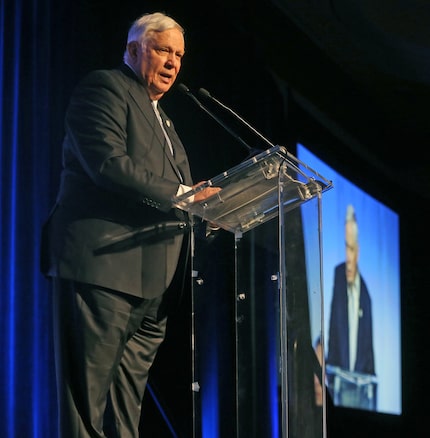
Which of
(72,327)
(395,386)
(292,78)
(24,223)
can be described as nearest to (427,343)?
(395,386)

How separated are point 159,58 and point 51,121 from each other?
28.1 inches

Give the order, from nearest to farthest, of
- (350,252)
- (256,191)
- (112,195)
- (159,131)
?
(256,191) < (112,195) < (159,131) < (350,252)

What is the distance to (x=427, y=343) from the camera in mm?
5410

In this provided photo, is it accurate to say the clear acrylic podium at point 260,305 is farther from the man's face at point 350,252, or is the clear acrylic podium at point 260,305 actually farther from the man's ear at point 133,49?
the man's face at point 350,252

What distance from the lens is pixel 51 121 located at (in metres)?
3.02

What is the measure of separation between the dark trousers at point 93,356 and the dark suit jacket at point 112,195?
5 cm

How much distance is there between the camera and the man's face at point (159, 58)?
2.48 metres

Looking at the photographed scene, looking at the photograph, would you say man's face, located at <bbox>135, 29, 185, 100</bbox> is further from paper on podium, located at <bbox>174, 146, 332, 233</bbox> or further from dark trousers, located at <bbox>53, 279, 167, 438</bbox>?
dark trousers, located at <bbox>53, 279, 167, 438</bbox>

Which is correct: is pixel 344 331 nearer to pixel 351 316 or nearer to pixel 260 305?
pixel 351 316

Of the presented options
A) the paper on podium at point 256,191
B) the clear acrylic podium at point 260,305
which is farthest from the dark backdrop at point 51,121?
the paper on podium at point 256,191

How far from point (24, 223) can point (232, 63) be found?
4.60 feet

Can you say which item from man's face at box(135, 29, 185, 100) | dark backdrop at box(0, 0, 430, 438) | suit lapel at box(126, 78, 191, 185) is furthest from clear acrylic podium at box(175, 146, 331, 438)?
dark backdrop at box(0, 0, 430, 438)

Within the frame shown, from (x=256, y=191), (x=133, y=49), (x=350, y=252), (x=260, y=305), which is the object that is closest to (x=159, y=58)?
(x=133, y=49)

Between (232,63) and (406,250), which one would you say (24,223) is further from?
(406,250)
